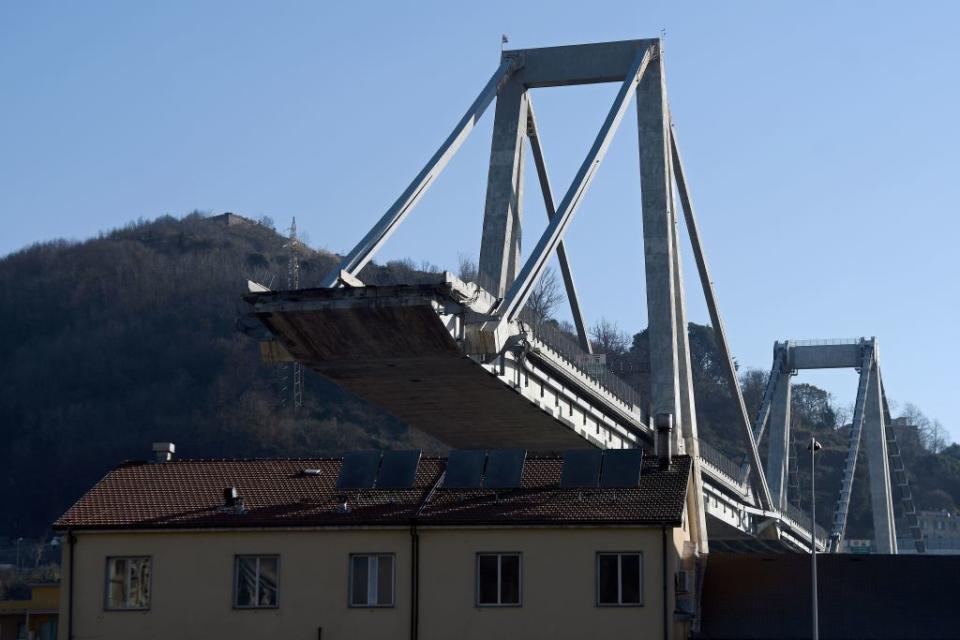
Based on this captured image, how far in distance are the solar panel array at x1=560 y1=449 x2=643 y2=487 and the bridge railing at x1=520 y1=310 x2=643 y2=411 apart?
16.4 m

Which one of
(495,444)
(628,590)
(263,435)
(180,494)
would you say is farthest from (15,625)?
(263,435)

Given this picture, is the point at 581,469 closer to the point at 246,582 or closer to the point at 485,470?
the point at 485,470

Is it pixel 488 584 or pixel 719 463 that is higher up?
pixel 719 463

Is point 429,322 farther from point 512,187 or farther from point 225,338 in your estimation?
point 225,338

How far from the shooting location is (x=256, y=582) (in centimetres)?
3394

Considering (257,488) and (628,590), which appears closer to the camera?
(628,590)

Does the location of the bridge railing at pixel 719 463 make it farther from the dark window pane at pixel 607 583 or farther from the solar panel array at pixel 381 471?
the dark window pane at pixel 607 583

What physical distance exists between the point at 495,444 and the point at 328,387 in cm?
10788

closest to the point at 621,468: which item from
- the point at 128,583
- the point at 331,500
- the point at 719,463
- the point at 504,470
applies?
the point at 504,470

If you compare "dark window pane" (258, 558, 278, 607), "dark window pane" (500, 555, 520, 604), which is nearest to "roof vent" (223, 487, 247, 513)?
"dark window pane" (258, 558, 278, 607)

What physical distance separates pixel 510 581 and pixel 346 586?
11.2 ft

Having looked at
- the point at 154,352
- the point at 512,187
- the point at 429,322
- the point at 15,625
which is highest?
the point at 154,352

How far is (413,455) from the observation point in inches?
1438

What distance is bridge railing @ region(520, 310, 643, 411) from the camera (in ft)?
173
